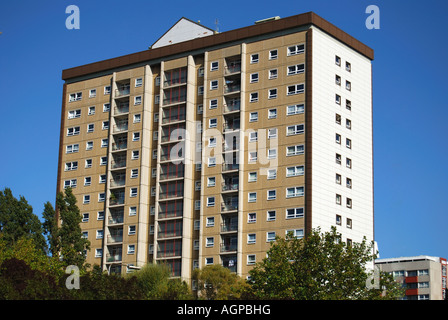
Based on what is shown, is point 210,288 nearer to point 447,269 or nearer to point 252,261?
point 252,261

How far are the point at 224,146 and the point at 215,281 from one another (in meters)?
19.4

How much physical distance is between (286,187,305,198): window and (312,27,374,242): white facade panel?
4.96 feet

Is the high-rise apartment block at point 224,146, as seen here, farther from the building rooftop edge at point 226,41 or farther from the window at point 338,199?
the window at point 338,199

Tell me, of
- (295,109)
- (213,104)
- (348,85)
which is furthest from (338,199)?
(213,104)

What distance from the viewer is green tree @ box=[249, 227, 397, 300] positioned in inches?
2857

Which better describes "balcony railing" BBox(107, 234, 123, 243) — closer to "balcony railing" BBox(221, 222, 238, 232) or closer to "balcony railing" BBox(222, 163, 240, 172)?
"balcony railing" BBox(221, 222, 238, 232)

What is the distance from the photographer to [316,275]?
74875mm

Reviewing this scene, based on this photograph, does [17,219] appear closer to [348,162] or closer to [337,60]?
[348,162]

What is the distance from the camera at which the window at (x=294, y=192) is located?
94.4 m

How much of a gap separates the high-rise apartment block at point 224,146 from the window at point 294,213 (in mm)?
128

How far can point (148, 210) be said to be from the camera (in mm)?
107375

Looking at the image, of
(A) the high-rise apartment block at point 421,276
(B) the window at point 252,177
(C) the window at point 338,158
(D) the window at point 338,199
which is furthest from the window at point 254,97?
(A) the high-rise apartment block at point 421,276
